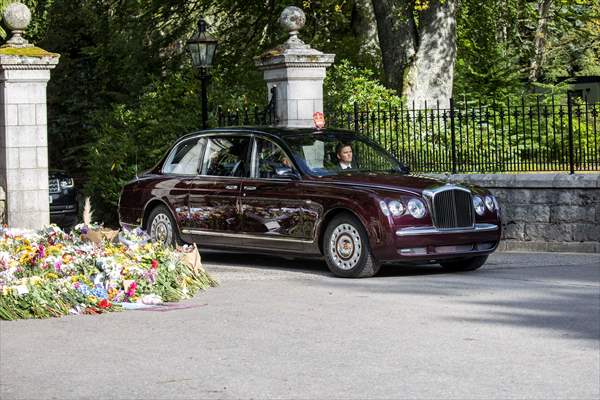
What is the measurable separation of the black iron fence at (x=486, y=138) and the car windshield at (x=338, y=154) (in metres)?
2.70

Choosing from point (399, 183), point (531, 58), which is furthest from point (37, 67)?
point (531, 58)

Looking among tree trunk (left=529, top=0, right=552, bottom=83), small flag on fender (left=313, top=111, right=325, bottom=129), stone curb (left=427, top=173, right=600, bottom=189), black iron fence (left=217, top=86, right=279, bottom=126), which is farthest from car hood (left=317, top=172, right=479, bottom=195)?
tree trunk (left=529, top=0, right=552, bottom=83)

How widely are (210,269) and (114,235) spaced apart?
1.69m

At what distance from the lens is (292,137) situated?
1565 cm

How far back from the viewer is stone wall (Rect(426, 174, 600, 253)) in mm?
17219

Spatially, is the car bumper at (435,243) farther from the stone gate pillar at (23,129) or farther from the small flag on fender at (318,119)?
the stone gate pillar at (23,129)

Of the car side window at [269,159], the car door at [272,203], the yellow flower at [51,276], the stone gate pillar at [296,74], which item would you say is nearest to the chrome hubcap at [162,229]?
the car door at [272,203]

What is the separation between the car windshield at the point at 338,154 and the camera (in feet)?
50.2

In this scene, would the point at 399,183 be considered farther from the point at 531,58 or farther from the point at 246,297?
the point at 531,58

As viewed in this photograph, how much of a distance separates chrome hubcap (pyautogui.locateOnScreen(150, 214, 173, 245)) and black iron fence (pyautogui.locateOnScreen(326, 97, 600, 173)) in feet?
13.0

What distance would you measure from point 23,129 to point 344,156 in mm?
6505

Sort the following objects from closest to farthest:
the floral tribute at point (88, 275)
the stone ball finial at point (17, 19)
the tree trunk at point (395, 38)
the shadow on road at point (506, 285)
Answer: the shadow on road at point (506, 285) < the floral tribute at point (88, 275) < the stone ball finial at point (17, 19) < the tree trunk at point (395, 38)

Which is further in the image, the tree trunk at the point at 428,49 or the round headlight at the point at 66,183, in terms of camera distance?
the tree trunk at the point at 428,49

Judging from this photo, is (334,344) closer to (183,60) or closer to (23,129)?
(23,129)
